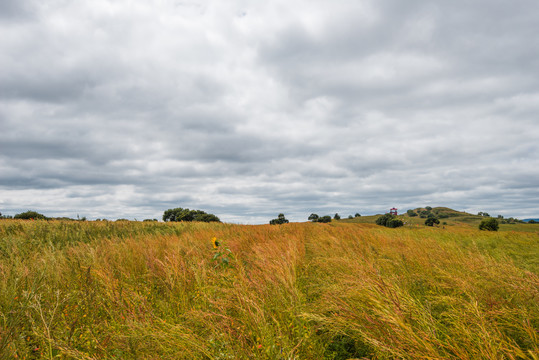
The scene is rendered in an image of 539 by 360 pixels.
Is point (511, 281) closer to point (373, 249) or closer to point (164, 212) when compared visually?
point (373, 249)

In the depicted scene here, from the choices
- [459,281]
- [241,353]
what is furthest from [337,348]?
[459,281]

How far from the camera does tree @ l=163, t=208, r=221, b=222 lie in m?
51.3

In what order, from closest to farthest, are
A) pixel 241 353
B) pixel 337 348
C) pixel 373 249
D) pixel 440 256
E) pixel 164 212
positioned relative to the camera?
pixel 241 353
pixel 337 348
pixel 440 256
pixel 373 249
pixel 164 212

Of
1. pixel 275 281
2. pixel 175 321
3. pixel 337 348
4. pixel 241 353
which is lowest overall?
pixel 337 348

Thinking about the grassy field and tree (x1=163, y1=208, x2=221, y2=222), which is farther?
tree (x1=163, y1=208, x2=221, y2=222)

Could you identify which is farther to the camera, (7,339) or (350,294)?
(350,294)

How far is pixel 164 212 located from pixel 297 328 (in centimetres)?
5735

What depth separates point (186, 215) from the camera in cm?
5178

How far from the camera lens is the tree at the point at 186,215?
168ft

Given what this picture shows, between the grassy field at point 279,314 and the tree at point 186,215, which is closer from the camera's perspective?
the grassy field at point 279,314

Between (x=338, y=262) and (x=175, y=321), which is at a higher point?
(x=338, y=262)

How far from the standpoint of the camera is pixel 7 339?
213 centimetres

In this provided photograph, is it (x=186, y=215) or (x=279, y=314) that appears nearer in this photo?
(x=279, y=314)

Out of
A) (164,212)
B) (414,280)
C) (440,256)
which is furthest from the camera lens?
(164,212)
